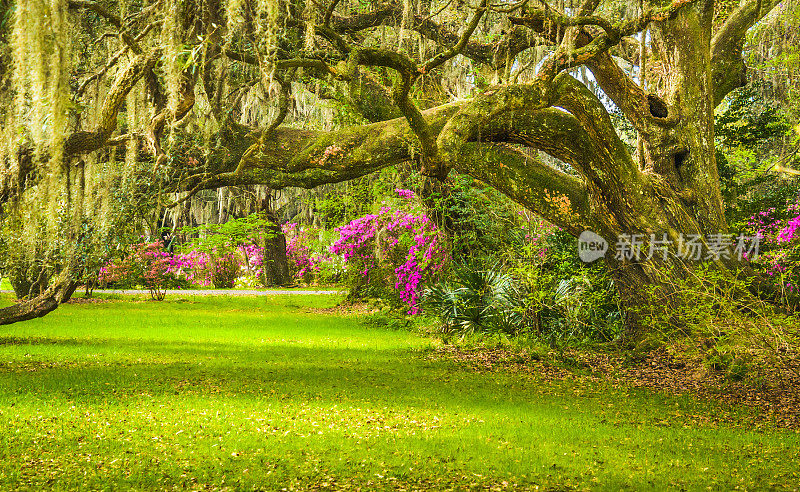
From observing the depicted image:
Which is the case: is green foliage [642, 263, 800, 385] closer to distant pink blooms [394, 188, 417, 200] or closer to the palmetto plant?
the palmetto plant

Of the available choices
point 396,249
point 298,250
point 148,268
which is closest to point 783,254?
point 396,249

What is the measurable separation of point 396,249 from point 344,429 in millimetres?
8306

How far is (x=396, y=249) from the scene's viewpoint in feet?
43.8

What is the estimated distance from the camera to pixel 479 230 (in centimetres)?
1175

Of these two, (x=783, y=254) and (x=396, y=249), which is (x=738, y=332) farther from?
(x=396, y=249)

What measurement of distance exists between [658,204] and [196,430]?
5755 mm

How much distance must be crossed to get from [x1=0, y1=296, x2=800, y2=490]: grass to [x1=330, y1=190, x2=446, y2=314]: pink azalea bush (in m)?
3.26

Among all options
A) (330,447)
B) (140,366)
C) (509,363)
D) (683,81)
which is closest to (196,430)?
(330,447)

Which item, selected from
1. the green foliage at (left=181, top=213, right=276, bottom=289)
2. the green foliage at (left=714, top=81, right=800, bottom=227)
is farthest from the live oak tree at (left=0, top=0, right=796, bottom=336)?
the green foliage at (left=181, top=213, right=276, bottom=289)

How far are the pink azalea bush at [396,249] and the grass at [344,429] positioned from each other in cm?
326

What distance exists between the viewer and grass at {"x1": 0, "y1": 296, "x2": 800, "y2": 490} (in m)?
4.08

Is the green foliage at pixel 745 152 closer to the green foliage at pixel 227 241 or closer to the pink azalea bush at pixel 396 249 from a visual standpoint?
the pink azalea bush at pixel 396 249

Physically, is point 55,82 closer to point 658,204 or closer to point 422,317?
point 658,204

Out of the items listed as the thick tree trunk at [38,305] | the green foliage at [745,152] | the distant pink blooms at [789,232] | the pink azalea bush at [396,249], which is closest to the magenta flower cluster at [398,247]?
the pink azalea bush at [396,249]
